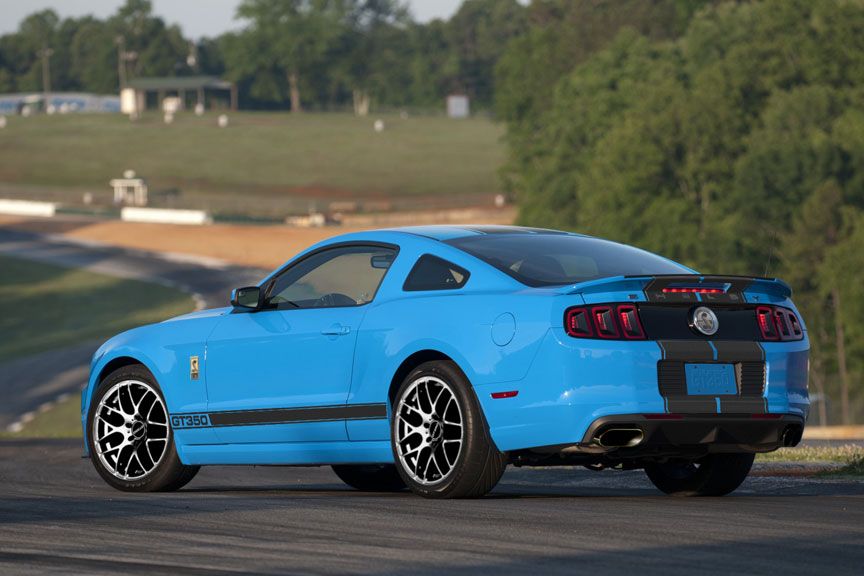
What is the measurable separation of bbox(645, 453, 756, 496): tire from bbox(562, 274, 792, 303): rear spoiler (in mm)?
1319

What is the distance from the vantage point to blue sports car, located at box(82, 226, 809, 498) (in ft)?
28.3

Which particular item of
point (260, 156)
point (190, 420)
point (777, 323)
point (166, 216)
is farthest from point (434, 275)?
point (260, 156)

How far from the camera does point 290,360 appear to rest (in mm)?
9961

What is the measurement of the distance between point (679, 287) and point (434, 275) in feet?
4.70

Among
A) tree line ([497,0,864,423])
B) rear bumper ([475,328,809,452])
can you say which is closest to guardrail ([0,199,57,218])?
tree line ([497,0,864,423])

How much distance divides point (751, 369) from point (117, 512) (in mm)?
3313

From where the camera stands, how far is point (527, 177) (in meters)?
81.4

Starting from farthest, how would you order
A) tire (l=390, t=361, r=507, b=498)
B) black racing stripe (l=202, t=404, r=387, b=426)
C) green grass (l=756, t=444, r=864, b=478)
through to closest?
1. green grass (l=756, t=444, r=864, b=478)
2. black racing stripe (l=202, t=404, r=387, b=426)
3. tire (l=390, t=361, r=507, b=498)

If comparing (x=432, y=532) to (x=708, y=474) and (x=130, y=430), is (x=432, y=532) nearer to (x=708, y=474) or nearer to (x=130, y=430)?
(x=708, y=474)

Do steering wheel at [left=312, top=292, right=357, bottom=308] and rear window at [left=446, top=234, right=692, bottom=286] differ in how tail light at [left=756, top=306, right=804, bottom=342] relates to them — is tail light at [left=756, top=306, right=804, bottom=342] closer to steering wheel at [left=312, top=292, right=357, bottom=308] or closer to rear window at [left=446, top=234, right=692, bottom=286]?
rear window at [left=446, top=234, right=692, bottom=286]

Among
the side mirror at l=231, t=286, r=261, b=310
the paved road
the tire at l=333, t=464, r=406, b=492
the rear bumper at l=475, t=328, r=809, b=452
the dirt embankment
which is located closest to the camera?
the rear bumper at l=475, t=328, r=809, b=452

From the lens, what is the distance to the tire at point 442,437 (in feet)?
29.2

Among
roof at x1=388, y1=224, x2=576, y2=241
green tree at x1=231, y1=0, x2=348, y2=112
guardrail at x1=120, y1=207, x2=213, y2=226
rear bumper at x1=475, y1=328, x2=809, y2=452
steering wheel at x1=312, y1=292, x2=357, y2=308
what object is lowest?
guardrail at x1=120, y1=207, x2=213, y2=226

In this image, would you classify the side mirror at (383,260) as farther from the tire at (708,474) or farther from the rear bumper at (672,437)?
the tire at (708,474)
